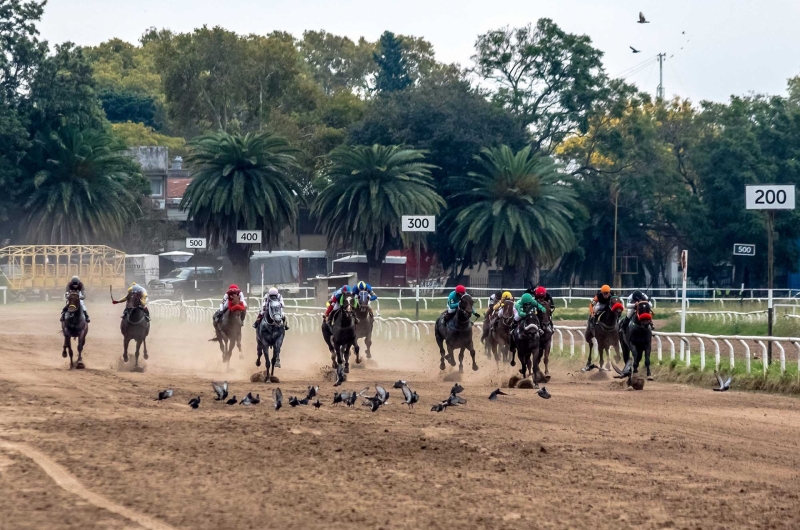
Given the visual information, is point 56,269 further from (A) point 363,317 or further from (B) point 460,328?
(B) point 460,328

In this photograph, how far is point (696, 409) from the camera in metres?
16.7

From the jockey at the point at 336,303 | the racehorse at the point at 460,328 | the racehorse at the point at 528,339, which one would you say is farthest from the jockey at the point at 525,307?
the jockey at the point at 336,303

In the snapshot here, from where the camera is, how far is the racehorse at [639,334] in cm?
2134

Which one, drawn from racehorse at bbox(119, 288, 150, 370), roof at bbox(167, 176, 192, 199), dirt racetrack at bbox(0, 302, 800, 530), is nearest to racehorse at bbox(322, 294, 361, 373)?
dirt racetrack at bbox(0, 302, 800, 530)

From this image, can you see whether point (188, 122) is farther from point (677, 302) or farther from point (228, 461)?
point (228, 461)

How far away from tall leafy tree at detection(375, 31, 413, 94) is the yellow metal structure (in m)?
45.5

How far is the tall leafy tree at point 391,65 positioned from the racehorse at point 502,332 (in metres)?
76.7

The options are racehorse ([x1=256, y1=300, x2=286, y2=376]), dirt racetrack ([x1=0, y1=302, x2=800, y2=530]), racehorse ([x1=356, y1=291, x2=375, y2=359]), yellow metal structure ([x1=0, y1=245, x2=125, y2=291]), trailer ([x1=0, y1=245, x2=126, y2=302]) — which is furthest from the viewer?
yellow metal structure ([x1=0, y1=245, x2=125, y2=291])

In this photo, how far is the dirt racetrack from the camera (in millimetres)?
9469

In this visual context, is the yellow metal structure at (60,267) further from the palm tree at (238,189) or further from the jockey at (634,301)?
the jockey at (634,301)

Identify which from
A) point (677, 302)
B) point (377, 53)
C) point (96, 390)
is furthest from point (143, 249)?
point (96, 390)

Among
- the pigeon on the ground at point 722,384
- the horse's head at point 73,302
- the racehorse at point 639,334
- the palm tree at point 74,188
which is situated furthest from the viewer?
the palm tree at point 74,188

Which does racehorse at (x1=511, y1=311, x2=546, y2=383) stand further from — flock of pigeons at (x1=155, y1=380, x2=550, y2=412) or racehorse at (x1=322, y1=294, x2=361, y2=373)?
flock of pigeons at (x1=155, y1=380, x2=550, y2=412)

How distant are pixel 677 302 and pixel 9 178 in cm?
3487
